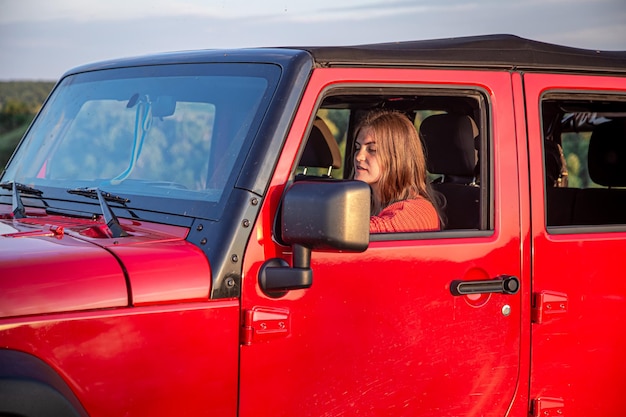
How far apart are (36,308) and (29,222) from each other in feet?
2.80

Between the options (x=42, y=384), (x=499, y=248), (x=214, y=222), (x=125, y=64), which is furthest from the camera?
(x=125, y=64)

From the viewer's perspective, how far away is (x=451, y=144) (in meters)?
4.09

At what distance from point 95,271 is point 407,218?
4.09 ft

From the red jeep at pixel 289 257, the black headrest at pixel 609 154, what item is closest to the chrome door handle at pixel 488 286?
the red jeep at pixel 289 257

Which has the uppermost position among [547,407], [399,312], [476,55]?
[476,55]

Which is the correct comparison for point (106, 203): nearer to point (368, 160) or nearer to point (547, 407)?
point (368, 160)

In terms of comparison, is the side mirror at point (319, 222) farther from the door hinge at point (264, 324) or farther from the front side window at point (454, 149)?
the front side window at point (454, 149)

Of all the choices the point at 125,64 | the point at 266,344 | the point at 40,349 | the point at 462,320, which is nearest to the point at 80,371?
the point at 40,349

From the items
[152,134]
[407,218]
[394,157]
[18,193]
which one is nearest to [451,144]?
[394,157]

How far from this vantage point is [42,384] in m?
2.67

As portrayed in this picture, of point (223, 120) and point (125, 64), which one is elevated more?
point (125, 64)

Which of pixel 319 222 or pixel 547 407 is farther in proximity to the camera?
pixel 547 407

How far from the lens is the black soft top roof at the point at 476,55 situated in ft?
11.1

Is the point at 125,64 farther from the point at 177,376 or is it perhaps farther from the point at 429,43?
the point at 177,376
